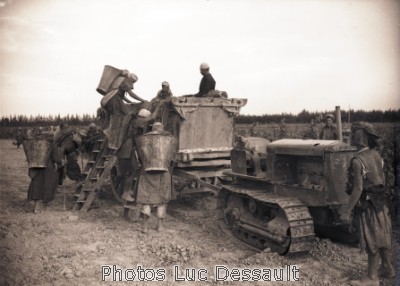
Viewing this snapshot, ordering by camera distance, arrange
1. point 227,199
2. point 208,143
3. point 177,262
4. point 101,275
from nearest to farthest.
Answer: point 101,275
point 177,262
point 227,199
point 208,143

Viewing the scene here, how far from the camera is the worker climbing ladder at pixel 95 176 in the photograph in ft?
28.4

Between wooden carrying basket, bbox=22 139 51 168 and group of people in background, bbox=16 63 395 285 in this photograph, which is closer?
group of people in background, bbox=16 63 395 285

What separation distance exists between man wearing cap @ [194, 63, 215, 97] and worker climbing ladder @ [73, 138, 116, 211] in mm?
2518

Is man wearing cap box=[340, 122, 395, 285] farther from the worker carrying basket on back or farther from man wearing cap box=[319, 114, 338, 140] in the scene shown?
man wearing cap box=[319, 114, 338, 140]

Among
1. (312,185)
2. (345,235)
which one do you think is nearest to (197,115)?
(312,185)

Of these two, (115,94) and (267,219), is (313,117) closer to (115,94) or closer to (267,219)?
(115,94)

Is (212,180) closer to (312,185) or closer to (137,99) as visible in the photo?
(137,99)

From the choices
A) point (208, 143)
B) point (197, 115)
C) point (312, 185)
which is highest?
point (197, 115)

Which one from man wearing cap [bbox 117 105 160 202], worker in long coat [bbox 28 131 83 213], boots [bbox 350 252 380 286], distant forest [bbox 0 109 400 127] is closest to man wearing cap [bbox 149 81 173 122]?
man wearing cap [bbox 117 105 160 202]

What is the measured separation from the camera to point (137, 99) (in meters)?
8.97

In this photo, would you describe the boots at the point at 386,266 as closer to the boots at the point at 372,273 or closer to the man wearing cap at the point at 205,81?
the boots at the point at 372,273

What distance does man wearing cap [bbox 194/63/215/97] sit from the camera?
876 centimetres

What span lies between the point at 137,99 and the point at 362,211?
5.86 metres

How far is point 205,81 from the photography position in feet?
28.8
